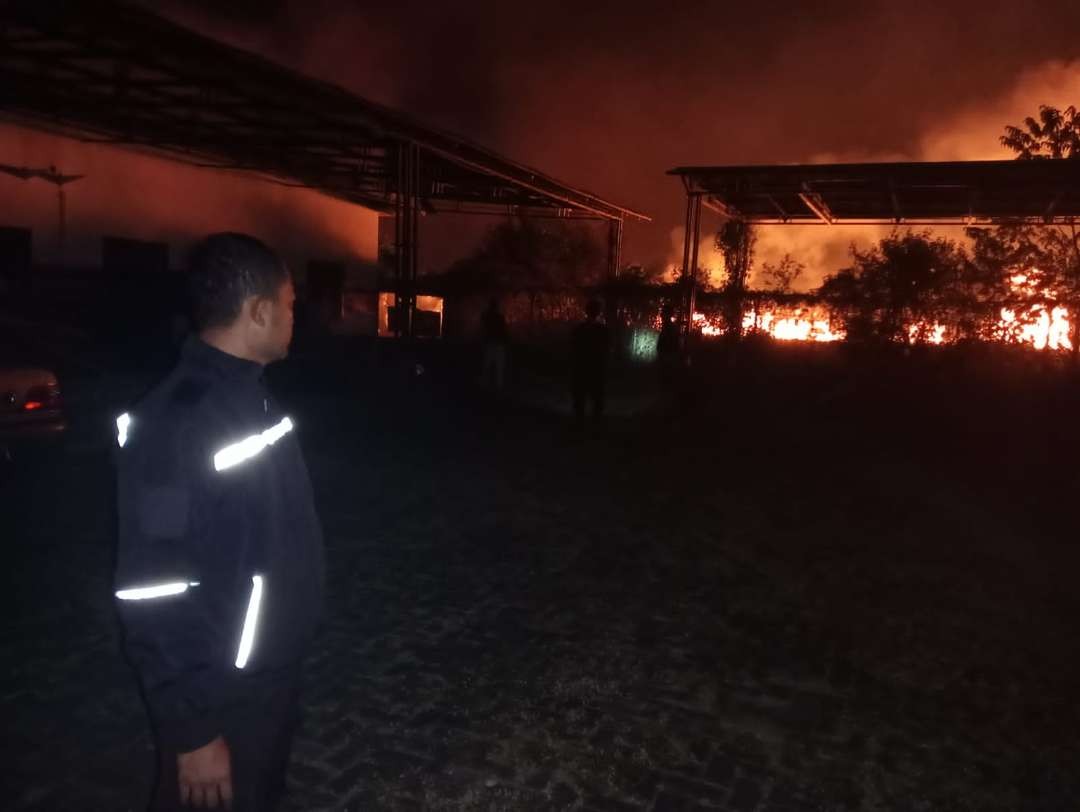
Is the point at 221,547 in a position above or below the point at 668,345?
below

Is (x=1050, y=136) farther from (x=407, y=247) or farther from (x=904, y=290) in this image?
(x=407, y=247)

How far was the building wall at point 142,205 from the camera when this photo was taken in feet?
51.1

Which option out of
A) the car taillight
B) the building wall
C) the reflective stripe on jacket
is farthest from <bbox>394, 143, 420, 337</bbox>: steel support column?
the reflective stripe on jacket

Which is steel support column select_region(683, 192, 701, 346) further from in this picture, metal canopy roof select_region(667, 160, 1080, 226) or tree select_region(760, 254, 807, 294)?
tree select_region(760, 254, 807, 294)

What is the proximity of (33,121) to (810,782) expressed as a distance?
57.0 ft

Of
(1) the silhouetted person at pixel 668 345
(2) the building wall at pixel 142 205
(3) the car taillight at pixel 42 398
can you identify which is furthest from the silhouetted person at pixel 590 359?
(2) the building wall at pixel 142 205

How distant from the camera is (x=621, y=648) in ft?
15.7

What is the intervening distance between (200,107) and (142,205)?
4737 mm

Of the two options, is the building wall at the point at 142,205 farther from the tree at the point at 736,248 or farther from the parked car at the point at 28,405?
the tree at the point at 736,248

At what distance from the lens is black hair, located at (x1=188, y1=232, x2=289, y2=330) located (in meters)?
1.99

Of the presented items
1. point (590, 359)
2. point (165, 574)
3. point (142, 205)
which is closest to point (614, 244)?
point (142, 205)

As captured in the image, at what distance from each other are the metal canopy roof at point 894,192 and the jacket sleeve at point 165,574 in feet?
46.7

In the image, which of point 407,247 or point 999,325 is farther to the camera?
point 407,247

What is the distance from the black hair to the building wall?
43.2 feet
